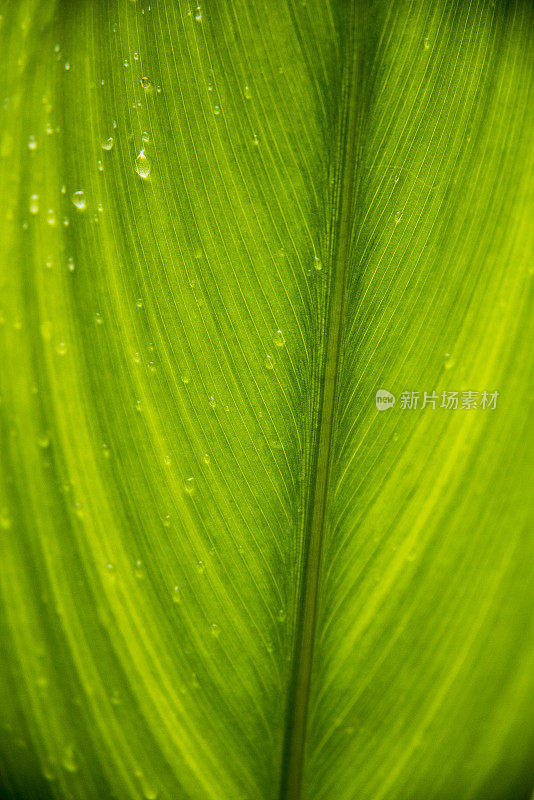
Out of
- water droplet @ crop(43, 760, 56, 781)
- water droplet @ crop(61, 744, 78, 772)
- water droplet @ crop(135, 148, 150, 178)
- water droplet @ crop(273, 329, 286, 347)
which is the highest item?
water droplet @ crop(135, 148, 150, 178)

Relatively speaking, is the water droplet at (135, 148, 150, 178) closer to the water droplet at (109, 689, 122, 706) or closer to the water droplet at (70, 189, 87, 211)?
the water droplet at (70, 189, 87, 211)

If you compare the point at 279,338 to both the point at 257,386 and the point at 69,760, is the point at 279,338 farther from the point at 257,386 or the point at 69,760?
the point at 69,760

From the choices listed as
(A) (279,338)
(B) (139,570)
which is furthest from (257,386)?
(B) (139,570)

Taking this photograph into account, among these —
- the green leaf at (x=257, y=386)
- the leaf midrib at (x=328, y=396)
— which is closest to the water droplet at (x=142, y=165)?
the green leaf at (x=257, y=386)

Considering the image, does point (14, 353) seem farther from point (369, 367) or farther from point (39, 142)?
point (369, 367)

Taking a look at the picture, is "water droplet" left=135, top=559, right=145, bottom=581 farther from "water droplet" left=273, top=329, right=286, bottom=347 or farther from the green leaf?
"water droplet" left=273, top=329, right=286, bottom=347

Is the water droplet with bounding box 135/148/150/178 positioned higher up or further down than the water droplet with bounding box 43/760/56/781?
higher up

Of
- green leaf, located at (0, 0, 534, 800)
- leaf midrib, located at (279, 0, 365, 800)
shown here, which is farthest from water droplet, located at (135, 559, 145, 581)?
leaf midrib, located at (279, 0, 365, 800)

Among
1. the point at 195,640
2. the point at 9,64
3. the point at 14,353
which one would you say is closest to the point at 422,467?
the point at 195,640
